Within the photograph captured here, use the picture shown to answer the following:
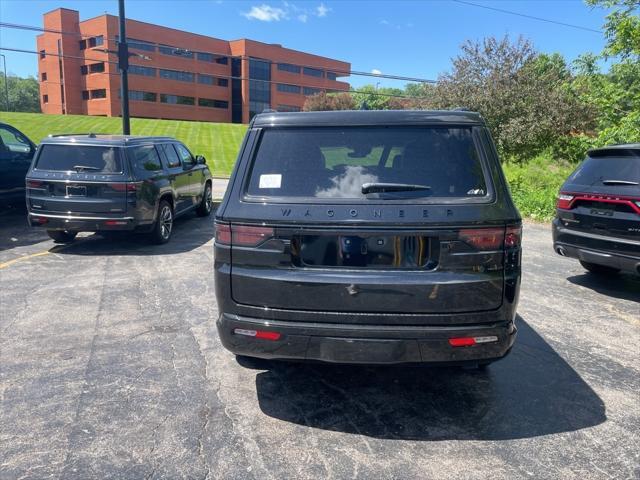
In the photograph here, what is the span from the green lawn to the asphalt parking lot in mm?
29271

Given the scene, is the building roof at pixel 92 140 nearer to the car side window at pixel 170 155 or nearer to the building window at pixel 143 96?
the car side window at pixel 170 155

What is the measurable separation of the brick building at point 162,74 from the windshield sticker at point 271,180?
6044 centimetres

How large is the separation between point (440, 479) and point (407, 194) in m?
1.59

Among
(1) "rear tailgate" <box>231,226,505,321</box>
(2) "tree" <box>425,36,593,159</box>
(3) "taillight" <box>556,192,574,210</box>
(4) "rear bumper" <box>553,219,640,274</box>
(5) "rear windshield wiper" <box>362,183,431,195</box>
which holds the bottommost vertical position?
(4) "rear bumper" <box>553,219,640,274</box>

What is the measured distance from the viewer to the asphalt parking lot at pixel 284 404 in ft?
9.27

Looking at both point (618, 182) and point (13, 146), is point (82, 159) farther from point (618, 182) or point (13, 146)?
point (618, 182)

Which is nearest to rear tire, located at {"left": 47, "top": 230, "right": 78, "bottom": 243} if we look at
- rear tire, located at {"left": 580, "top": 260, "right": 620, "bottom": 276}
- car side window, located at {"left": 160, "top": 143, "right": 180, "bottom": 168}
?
car side window, located at {"left": 160, "top": 143, "right": 180, "bottom": 168}

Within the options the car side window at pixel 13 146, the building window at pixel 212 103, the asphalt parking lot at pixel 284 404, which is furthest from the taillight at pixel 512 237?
the building window at pixel 212 103

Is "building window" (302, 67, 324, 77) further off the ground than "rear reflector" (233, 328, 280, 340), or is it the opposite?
"building window" (302, 67, 324, 77)

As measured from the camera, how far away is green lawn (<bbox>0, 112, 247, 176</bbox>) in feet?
124

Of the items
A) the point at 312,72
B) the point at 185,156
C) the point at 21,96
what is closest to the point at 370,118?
the point at 185,156

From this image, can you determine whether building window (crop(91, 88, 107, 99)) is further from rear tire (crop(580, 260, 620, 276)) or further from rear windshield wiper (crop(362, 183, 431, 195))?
rear windshield wiper (crop(362, 183, 431, 195))

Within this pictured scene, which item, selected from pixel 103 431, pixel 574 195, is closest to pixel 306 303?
pixel 103 431

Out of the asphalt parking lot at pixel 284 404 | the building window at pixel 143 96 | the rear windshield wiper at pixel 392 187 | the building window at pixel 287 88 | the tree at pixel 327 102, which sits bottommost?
the asphalt parking lot at pixel 284 404
